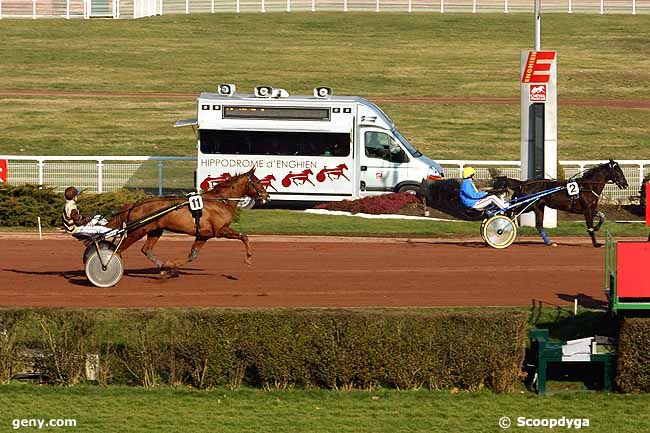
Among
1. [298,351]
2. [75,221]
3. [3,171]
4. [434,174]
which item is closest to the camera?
[298,351]

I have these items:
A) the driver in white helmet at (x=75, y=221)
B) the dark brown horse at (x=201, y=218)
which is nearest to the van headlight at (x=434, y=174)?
the dark brown horse at (x=201, y=218)

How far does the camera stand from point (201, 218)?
18.9 meters

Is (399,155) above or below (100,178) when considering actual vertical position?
above

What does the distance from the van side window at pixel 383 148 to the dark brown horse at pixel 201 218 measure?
1083 cm

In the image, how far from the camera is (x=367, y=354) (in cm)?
1509

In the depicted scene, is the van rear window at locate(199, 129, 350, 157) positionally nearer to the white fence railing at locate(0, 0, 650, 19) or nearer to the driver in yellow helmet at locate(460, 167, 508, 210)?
the driver in yellow helmet at locate(460, 167, 508, 210)

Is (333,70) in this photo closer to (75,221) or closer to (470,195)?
(470,195)

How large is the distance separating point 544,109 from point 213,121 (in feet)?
24.6

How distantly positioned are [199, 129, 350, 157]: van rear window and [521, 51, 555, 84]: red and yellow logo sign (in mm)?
5096

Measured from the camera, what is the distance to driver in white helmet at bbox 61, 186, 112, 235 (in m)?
18.2

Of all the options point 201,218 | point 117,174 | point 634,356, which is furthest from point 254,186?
point 117,174

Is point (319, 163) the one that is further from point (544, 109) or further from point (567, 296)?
point (567, 296)

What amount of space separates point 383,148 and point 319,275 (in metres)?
9.59

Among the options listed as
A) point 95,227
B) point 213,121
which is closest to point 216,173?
point 213,121
